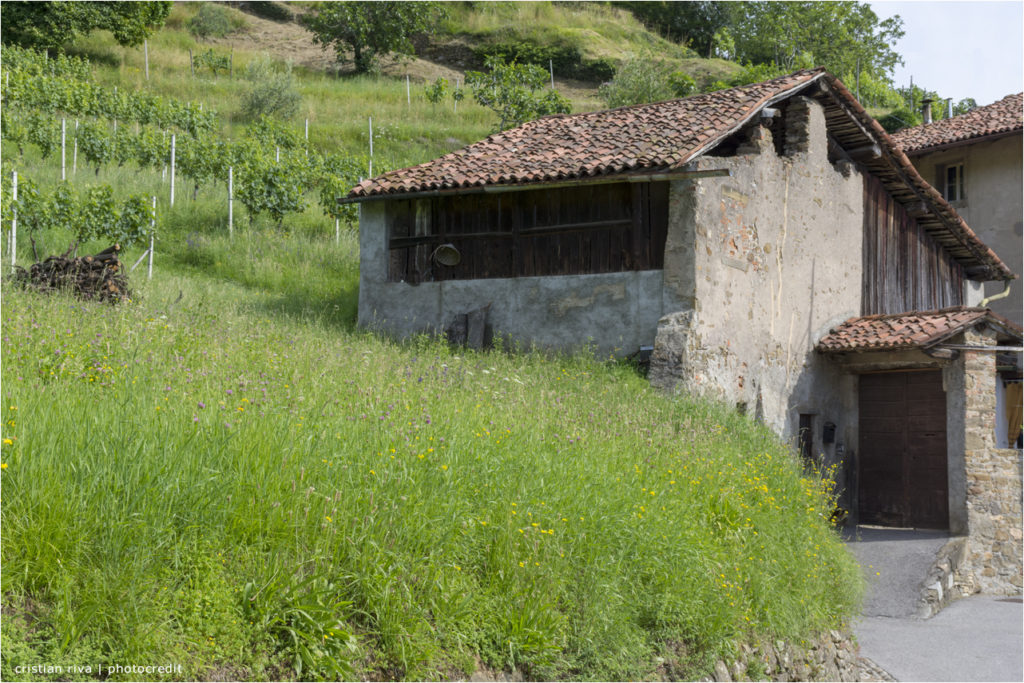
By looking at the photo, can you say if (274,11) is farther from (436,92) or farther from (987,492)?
(987,492)

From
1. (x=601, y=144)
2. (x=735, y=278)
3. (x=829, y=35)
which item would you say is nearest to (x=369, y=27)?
(x=829, y=35)

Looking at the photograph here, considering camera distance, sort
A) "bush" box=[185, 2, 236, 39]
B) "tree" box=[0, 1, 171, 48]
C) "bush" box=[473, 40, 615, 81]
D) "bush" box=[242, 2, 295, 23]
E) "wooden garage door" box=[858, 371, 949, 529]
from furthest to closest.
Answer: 1. "bush" box=[242, 2, 295, 23]
2. "bush" box=[185, 2, 236, 39]
3. "bush" box=[473, 40, 615, 81]
4. "tree" box=[0, 1, 171, 48]
5. "wooden garage door" box=[858, 371, 949, 529]

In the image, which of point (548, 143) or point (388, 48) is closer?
point (548, 143)

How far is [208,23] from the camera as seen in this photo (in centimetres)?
5172

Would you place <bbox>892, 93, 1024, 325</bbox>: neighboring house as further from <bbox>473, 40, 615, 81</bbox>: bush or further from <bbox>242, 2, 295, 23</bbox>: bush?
<bbox>242, 2, 295, 23</bbox>: bush

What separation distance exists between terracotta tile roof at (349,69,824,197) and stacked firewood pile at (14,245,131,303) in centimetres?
417

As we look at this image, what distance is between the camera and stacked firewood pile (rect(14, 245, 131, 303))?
11852mm

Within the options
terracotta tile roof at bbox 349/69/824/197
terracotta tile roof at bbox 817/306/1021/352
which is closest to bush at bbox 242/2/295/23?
terracotta tile roof at bbox 349/69/824/197

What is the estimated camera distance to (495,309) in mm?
14148

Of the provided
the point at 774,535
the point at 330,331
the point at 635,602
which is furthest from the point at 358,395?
the point at 330,331

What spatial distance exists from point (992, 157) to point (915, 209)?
646cm

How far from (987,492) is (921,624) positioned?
3489mm

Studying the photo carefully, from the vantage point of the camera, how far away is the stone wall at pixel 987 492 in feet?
43.7

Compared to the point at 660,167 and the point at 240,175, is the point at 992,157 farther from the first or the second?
the point at 240,175
